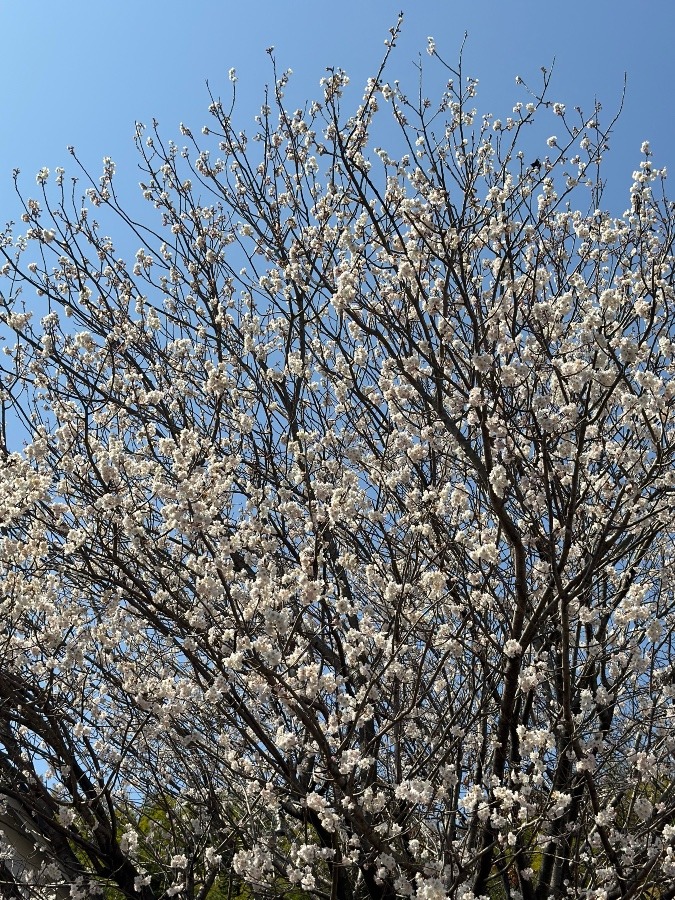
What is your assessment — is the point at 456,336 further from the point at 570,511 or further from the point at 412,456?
the point at 570,511

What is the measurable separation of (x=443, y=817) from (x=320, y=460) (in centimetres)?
260

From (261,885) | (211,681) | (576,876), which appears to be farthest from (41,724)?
(576,876)

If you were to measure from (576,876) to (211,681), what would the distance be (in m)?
2.28

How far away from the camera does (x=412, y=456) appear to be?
16.0ft

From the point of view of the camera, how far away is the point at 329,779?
165 inches

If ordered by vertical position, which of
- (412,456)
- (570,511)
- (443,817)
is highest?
(412,456)

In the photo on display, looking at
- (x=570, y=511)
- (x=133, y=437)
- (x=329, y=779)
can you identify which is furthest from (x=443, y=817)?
(x=133, y=437)

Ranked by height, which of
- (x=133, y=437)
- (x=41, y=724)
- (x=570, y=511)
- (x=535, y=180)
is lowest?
(x=41, y=724)

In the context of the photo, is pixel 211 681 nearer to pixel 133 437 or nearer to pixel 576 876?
pixel 576 876

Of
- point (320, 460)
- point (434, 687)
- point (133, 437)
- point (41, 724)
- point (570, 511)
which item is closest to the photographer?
point (570, 511)

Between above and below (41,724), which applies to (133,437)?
above

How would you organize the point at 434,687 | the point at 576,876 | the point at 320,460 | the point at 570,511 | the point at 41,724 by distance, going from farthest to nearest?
the point at 320,460
the point at 434,687
the point at 41,724
the point at 576,876
the point at 570,511

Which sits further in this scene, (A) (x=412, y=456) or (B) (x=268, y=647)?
(A) (x=412, y=456)

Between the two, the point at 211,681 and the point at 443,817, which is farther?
the point at 443,817
